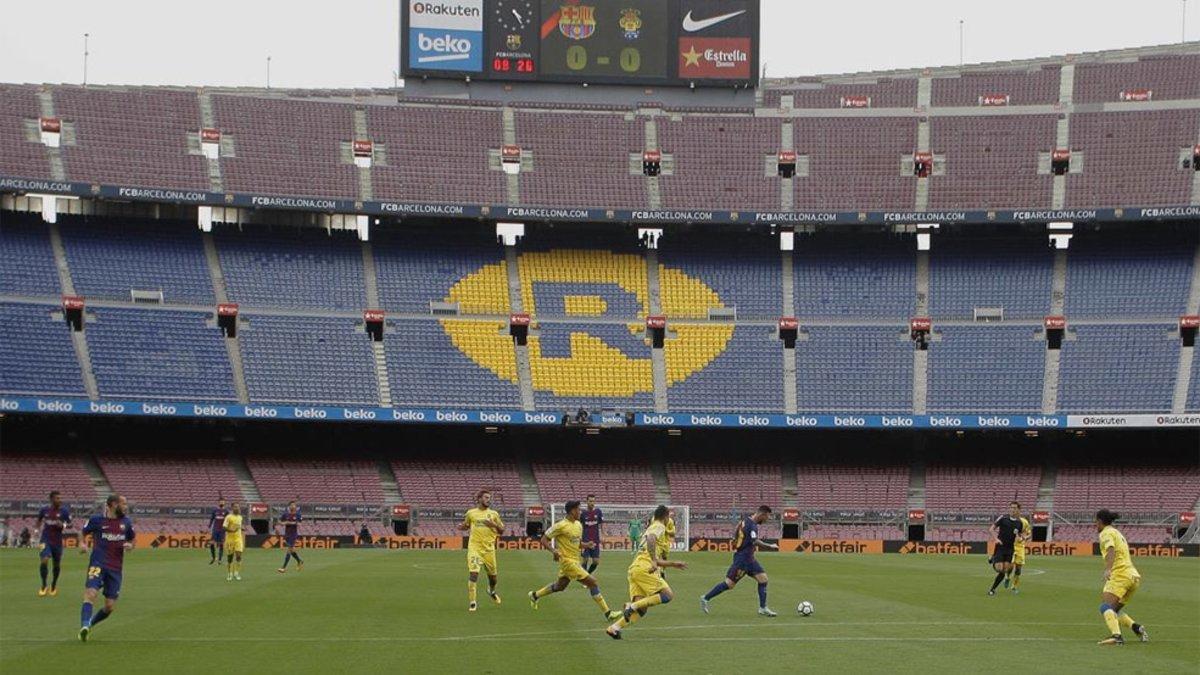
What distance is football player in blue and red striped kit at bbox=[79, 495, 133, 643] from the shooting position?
21422mm

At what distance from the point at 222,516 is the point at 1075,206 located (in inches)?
1798

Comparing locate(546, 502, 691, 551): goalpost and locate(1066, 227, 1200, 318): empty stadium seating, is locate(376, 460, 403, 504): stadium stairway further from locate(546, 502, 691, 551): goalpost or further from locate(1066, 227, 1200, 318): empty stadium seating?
locate(1066, 227, 1200, 318): empty stadium seating

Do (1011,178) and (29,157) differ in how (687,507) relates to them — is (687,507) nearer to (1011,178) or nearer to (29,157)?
(1011,178)

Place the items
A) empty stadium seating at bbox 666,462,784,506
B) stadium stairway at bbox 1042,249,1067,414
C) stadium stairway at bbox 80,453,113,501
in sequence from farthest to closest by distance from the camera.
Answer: empty stadium seating at bbox 666,462,784,506
stadium stairway at bbox 1042,249,1067,414
stadium stairway at bbox 80,453,113,501

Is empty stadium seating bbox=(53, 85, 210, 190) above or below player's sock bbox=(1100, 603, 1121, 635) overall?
above

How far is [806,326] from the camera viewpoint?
70.0m

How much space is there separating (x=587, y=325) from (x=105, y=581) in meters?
49.1

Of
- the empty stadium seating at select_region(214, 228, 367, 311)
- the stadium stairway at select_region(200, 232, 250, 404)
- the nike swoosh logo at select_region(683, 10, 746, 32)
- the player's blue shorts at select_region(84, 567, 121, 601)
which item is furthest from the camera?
the nike swoosh logo at select_region(683, 10, 746, 32)

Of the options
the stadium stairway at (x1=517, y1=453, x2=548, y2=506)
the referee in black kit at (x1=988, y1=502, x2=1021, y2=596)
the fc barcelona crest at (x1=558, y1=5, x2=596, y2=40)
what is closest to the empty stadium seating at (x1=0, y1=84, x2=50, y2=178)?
the stadium stairway at (x1=517, y1=453, x2=548, y2=506)

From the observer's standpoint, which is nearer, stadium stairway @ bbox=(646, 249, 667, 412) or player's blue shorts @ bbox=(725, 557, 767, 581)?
player's blue shorts @ bbox=(725, 557, 767, 581)

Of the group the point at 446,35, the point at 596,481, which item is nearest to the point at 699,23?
the point at 446,35

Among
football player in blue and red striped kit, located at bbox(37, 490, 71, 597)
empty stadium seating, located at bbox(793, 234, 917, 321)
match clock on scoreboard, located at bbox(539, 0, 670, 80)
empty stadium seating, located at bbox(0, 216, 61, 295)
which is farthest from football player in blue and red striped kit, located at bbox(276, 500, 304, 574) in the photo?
match clock on scoreboard, located at bbox(539, 0, 670, 80)

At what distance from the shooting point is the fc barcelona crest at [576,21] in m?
74.8

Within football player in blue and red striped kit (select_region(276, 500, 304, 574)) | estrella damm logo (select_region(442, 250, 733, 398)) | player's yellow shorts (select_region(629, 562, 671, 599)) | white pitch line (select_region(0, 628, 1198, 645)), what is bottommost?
football player in blue and red striped kit (select_region(276, 500, 304, 574))
